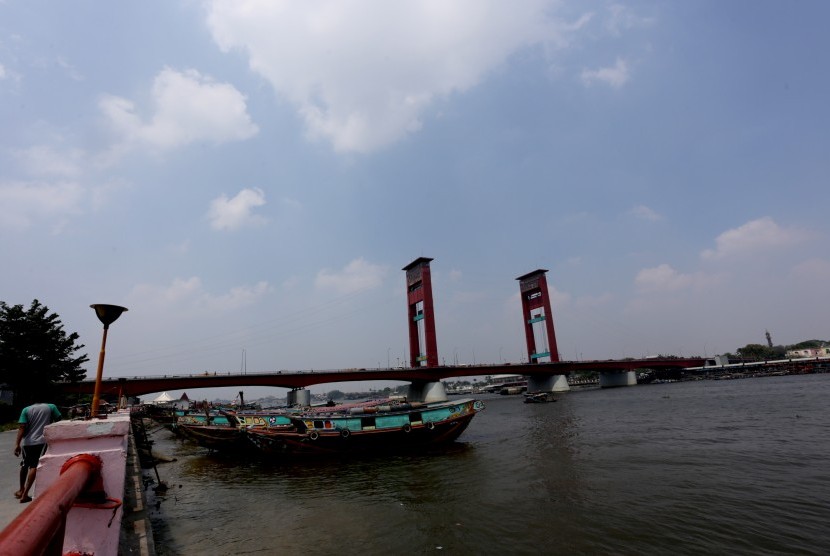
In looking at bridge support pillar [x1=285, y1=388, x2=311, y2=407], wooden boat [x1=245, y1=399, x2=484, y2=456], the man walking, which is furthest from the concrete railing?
bridge support pillar [x1=285, y1=388, x2=311, y2=407]

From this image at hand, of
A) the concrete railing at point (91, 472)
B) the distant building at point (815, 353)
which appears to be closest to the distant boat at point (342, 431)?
the concrete railing at point (91, 472)

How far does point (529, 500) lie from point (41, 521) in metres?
13.3

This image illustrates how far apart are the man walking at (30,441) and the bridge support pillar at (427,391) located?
5812cm


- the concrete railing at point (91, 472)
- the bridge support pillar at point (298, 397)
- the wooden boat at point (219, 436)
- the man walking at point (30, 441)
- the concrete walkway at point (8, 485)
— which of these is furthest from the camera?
the bridge support pillar at point (298, 397)

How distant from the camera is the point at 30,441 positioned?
26.1 ft

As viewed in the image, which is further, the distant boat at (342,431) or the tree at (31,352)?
the tree at (31,352)

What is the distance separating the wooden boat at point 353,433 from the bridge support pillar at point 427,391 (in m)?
42.8

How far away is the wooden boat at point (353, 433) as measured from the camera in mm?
20812

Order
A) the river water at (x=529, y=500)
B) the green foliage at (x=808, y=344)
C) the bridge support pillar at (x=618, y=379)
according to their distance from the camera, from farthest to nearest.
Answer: the green foliage at (x=808, y=344)
the bridge support pillar at (x=618, y=379)
the river water at (x=529, y=500)

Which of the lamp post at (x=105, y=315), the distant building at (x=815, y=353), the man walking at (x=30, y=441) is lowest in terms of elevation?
the man walking at (x=30, y=441)

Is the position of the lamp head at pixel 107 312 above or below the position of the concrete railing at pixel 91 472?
above

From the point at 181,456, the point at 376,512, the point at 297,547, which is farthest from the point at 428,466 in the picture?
Answer: the point at 181,456

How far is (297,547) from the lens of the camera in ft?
32.3

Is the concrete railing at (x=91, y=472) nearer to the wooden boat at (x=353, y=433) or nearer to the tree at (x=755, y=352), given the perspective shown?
the wooden boat at (x=353, y=433)
